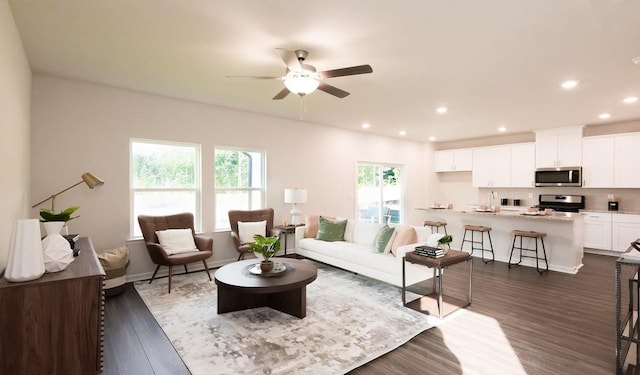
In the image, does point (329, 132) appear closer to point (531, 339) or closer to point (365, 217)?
point (365, 217)

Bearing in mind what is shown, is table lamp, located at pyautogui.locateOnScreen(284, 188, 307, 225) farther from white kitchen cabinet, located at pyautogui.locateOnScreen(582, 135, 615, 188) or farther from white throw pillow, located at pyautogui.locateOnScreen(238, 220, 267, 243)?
white kitchen cabinet, located at pyautogui.locateOnScreen(582, 135, 615, 188)

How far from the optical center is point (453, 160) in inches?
348

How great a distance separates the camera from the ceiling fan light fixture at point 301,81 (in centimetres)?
287

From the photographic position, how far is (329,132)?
6.98 m

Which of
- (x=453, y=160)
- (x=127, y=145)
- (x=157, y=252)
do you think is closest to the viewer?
(x=157, y=252)

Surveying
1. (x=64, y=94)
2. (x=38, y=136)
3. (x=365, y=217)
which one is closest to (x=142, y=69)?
(x=64, y=94)

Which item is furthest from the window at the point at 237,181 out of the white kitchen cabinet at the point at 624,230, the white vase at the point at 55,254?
the white kitchen cabinet at the point at 624,230

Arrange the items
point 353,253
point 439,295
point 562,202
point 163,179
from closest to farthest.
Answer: point 439,295
point 353,253
point 163,179
point 562,202

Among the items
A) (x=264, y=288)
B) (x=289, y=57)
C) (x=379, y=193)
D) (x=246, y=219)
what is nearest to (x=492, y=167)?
(x=379, y=193)

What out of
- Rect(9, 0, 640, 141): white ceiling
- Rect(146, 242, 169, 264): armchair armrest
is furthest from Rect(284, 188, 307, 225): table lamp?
Rect(146, 242, 169, 264): armchair armrest

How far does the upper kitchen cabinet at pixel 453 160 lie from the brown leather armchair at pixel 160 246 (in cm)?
700

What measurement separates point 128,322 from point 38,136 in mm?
2610

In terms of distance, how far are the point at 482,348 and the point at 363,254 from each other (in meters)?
1.82

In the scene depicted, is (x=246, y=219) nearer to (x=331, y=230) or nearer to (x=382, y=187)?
(x=331, y=230)
